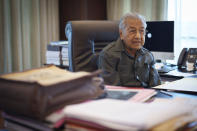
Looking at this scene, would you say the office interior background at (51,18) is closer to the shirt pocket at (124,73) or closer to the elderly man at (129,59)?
the elderly man at (129,59)

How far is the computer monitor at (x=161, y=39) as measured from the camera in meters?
2.58

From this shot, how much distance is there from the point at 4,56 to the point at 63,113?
2860 millimetres

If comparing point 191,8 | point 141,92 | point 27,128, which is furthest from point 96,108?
point 191,8

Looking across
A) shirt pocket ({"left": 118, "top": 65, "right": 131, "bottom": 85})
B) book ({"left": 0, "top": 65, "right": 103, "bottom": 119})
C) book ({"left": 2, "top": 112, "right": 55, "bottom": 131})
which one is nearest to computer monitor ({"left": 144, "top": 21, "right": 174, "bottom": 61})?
shirt pocket ({"left": 118, "top": 65, "right": 131, "bottom": 85})

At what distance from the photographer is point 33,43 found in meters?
3.55

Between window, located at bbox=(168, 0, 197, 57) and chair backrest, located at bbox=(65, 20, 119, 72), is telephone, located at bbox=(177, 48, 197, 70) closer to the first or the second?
window, located at bbox=(168, 0, 197, 57)

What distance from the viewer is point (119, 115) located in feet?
1.81

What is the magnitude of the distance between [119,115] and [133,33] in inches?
55.5

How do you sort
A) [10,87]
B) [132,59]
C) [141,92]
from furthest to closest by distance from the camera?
[132,59], [141,92], [10,87]

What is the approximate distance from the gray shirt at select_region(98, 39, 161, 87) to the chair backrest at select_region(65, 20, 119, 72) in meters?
0.14

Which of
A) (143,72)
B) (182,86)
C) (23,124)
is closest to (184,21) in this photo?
(143,72)

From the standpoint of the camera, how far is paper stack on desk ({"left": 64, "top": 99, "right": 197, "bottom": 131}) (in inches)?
20.6

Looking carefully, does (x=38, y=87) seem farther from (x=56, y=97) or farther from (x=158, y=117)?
(x=158, y=117)

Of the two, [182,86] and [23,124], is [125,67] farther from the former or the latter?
[23,124]
